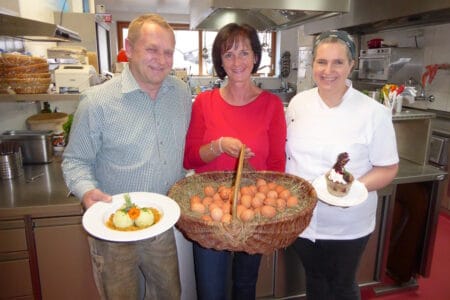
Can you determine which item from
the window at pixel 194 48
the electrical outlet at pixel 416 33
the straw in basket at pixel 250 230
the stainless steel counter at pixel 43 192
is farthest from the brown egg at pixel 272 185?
the window at pixel 194 48

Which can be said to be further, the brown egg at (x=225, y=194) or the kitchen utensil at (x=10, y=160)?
the kitchen utensil at (x=10, y=160)

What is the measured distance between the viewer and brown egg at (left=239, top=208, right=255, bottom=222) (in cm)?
103

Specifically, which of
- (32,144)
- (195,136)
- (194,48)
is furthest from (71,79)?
(194,48)

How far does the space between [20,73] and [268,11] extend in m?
1.60

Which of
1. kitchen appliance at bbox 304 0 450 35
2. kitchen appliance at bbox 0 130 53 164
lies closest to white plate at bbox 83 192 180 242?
kitchen appliance at bbox 0 130 53 164

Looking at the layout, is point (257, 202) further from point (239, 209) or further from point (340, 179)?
point (340, 179)

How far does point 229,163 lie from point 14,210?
3.15ft

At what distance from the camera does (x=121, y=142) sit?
48.2 inches

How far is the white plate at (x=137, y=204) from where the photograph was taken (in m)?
0.96

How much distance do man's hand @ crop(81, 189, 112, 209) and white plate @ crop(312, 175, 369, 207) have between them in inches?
28.7

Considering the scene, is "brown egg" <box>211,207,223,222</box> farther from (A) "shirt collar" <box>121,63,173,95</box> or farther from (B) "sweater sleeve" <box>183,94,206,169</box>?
(A) "shirt collar" <box>121,63,173,95</box>

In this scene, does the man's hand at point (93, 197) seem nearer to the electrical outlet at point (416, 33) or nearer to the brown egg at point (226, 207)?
the brown egg at point (226, 207)

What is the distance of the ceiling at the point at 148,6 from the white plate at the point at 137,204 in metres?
5.11

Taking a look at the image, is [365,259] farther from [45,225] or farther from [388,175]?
[45,225]
